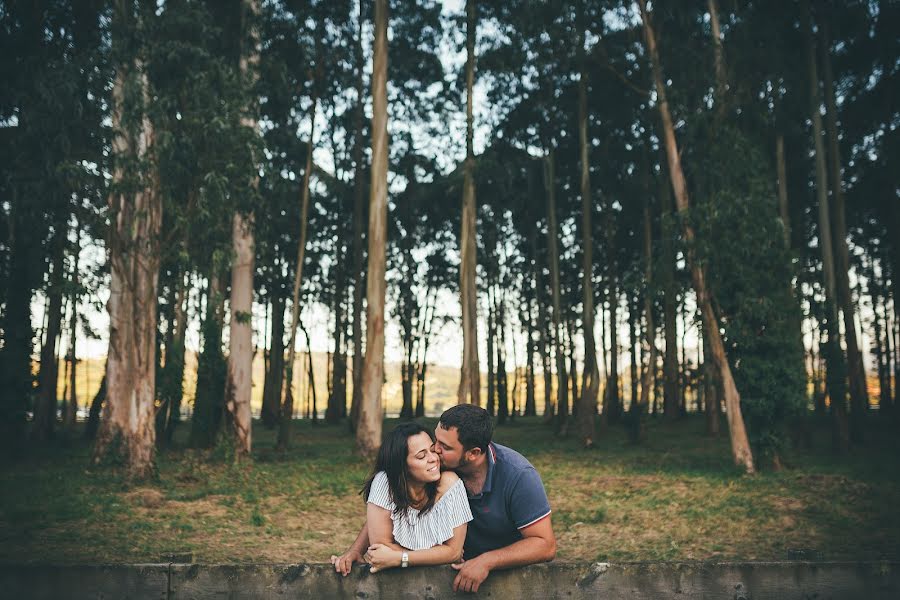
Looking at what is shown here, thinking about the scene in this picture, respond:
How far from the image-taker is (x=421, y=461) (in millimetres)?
3322

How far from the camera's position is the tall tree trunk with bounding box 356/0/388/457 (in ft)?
57.4

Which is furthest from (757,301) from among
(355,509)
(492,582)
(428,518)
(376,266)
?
(492,582)

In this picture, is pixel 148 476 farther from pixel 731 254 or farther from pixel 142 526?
pixel 731 254

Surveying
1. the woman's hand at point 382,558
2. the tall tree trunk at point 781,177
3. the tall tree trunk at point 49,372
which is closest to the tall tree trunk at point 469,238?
the tall tree trunk at point 781,177

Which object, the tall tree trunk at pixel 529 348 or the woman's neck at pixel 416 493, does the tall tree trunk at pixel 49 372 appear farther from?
the tall tree trunk at pixel 529 348

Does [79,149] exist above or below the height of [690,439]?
above

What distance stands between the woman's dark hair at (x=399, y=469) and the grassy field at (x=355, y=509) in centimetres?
569

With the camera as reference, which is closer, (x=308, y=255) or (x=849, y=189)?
(x=849, y=189)

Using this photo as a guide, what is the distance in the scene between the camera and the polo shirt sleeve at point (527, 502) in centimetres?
336

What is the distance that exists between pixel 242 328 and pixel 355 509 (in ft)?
21.9

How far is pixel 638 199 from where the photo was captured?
94.1ft

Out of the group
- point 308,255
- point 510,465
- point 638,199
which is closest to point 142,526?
point 510,465

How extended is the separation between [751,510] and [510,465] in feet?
30.9

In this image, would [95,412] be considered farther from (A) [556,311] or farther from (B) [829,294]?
(B) [829,294]
